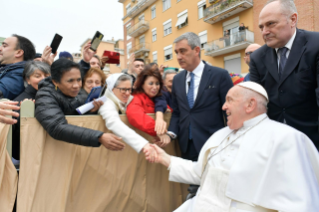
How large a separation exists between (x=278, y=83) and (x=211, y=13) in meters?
15.9

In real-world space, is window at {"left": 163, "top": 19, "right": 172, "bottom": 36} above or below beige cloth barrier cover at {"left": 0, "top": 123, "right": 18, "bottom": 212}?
above

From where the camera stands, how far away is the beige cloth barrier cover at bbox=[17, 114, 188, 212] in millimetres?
2018

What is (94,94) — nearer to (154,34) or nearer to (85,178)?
(85,178)

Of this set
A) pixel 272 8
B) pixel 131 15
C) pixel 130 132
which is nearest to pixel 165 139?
pixel 130 132

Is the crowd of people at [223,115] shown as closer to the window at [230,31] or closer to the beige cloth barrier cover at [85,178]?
the beige cloth barrier cover at [85,178]

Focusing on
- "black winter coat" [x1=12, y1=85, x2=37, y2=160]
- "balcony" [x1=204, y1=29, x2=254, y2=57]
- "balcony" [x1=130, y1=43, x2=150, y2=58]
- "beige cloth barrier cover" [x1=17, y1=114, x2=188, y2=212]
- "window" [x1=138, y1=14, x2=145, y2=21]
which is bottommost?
"beige cloth barrier cover" [x1=17, y1=114, x2=188, y2=212]

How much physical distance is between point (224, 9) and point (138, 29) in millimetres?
11255

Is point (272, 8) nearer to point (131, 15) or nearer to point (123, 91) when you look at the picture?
point (123, 91)

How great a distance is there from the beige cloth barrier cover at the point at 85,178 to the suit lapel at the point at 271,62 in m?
1.37

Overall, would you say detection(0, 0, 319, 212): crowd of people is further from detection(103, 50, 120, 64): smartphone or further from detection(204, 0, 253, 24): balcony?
detection(204, 0, 253, 24): balcony

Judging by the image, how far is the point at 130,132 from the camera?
2.33 metres

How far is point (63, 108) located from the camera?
2242 millimetres

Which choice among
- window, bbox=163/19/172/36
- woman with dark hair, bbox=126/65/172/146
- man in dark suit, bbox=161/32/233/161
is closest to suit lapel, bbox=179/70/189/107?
man in dark suit, bbox=161/32/233/161

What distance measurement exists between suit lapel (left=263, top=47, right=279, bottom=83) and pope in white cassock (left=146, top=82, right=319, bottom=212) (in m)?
0.35
